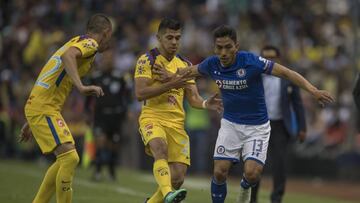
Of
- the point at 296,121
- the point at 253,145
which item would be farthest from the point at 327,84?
the point at 253,145

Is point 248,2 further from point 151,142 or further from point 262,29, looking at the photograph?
point 151,142

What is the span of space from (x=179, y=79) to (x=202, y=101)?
795 millimetres

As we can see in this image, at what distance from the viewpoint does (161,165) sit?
1072cm

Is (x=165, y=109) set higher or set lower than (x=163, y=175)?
higher

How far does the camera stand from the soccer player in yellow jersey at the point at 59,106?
10422mm

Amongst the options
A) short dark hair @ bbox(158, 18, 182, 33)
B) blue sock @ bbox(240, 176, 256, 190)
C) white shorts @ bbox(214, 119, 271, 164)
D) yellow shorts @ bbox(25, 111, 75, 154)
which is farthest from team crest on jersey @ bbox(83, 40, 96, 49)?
blue sock @ bbox(240, 176, 256, 190)

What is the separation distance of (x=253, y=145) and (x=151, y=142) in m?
1.27

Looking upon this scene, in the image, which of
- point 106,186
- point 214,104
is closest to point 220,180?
point 214,104

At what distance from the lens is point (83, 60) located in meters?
10.7

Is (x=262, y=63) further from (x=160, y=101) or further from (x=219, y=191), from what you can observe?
(x=219, y=191)

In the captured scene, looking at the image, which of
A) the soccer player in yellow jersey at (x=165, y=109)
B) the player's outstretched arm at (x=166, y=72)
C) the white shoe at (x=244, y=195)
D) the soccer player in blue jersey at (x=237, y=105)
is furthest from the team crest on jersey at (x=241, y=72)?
the white shoe at (x=244, y=195)

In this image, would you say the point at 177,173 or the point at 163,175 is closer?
the point at 163,175

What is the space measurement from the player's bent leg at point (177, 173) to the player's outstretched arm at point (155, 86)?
34.6 inches

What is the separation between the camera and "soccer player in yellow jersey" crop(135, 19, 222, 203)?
35.9 ft
